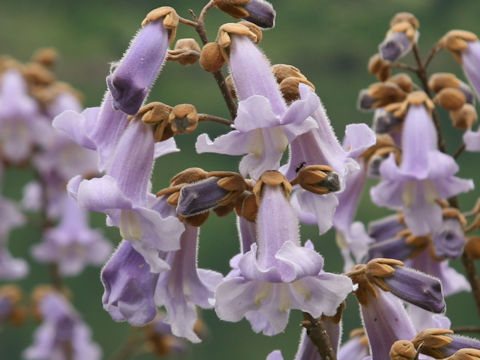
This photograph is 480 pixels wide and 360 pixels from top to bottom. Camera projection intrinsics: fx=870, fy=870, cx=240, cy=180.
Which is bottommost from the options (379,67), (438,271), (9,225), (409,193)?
(9,225)

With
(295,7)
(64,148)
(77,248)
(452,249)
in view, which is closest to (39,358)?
(77,248)

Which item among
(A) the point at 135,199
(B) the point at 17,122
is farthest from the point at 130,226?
(B) the point at 17,122

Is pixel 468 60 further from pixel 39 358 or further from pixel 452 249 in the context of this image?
pixel 39 358

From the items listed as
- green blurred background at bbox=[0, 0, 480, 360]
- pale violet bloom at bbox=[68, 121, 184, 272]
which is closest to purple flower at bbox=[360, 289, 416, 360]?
pale violet bloom at bbox=[68, 121, 184, 272]

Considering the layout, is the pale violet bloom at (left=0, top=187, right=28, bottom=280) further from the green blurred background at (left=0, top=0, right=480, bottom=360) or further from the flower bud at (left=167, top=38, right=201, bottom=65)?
the flower bud at (left=167, top=38, right=201, bottom=65)

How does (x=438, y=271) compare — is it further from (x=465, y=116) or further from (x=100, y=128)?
(x=100, y=128)
